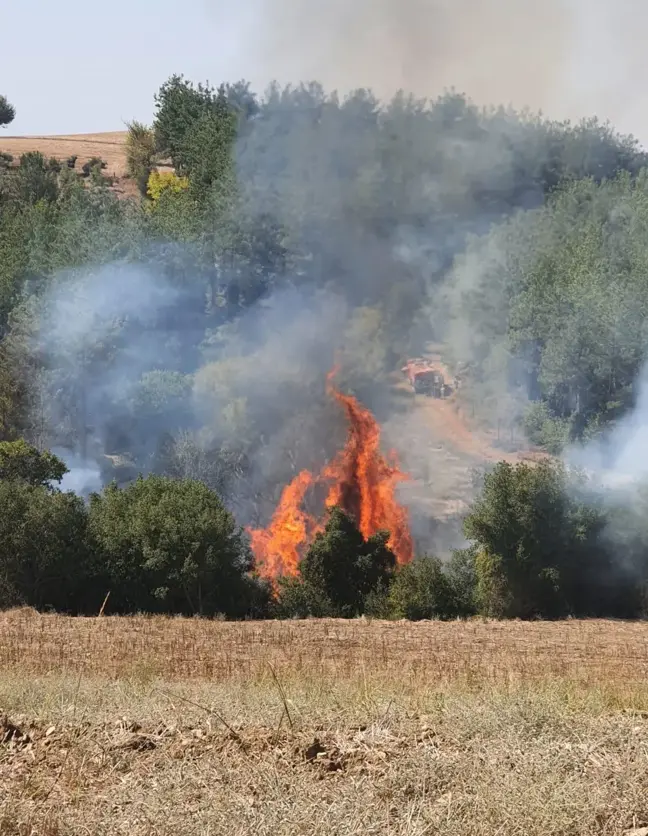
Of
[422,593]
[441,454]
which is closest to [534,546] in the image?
[422,593]

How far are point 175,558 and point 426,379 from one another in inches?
1079

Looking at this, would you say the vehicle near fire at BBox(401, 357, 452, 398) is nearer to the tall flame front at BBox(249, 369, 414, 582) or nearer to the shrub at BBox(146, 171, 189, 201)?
the tall flame front at BBox(249, 369, 414, 582)

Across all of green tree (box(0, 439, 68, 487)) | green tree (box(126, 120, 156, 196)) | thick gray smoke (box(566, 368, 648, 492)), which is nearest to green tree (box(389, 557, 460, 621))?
thick gray smoke (box(566, 368, 648, 492))

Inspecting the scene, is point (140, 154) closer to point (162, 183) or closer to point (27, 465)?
point (162, 183)

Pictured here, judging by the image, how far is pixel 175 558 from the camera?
28000 millimetres

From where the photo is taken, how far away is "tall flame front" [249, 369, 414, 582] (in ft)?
128

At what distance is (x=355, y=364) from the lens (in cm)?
5184

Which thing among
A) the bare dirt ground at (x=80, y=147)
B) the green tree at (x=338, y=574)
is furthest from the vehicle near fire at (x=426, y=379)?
the bare dirt ground at (x=80, y=147)

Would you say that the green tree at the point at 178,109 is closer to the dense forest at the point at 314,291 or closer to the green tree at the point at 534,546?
the dense forest at the point at 314,291

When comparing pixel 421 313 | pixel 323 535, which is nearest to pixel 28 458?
A: pixel 323 535

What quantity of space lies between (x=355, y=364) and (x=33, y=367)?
16.9 m

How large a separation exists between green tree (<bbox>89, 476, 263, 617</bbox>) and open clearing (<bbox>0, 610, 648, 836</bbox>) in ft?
50.7

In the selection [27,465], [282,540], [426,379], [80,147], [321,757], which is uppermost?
[80,147]

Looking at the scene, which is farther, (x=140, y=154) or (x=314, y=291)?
(x=140, y=154)
